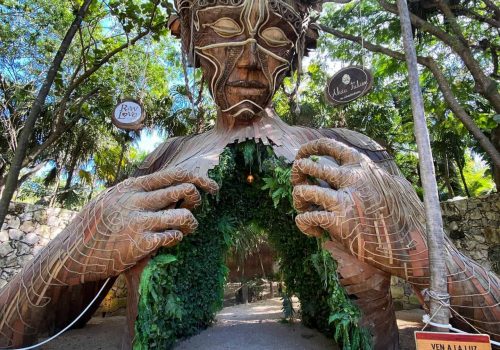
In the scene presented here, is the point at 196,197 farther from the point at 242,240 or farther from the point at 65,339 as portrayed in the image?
the point at 242,240

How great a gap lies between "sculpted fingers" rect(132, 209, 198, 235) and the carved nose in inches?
60.6

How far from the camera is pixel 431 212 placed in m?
2.26

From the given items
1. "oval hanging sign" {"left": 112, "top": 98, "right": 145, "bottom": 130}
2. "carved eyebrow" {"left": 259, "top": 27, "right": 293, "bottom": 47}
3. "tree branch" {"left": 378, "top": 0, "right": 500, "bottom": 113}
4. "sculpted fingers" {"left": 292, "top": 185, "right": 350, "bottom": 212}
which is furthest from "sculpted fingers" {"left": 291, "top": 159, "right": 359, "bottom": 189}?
"tree branch" {"left": 378, "top": 0, "right": 500, "bottom": 113}

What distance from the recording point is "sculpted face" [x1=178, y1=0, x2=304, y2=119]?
144 inches

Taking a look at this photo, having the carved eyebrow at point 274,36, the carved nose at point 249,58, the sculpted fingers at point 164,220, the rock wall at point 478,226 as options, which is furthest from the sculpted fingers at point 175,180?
the rock wall at point 478,226

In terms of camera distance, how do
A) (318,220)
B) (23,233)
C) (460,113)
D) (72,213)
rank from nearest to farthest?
(318,220), (460,113), (23,233), (72,213)

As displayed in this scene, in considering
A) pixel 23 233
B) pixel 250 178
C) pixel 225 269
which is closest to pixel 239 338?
pixel 225 269

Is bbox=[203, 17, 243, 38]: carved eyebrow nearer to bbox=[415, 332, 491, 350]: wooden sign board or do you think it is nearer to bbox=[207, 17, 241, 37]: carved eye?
bbox=[207, 17, 241, 37]: carved eye

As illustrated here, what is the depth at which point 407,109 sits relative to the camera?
9148 mm

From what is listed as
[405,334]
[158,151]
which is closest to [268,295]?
[405,334]

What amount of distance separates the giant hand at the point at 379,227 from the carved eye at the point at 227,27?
1526 mm

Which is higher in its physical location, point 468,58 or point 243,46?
point 468,58

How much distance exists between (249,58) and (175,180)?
1369 millimetres

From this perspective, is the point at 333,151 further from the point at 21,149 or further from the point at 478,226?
the point at 478,226
